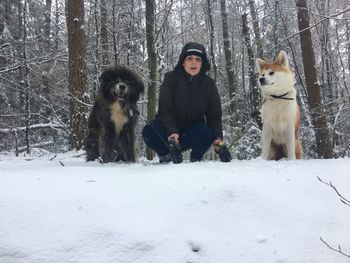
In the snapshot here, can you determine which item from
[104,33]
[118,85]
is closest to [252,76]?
[104,33]

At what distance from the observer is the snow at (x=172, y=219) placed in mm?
2176

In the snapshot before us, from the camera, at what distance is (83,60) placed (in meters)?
7.52

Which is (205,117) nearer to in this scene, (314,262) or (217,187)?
(217,187)

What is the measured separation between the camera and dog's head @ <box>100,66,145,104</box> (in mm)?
4941

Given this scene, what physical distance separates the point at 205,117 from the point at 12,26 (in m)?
10.9

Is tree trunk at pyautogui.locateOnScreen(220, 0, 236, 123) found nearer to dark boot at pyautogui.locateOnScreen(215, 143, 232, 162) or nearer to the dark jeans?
the dark jeans

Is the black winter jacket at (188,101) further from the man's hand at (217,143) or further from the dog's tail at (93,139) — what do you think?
the dog's tail at (93,139)

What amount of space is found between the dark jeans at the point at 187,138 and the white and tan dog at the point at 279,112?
78cm

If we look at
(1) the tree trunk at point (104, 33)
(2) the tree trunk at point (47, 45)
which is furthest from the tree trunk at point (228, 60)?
(2) the tree trunk at point (47, 45)

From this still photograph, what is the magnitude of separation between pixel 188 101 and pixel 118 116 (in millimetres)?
933

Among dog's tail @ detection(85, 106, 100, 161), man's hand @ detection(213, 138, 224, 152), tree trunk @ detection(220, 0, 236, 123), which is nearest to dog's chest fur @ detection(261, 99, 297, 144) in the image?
man's hand @ detection(213, 138, 224, 152)

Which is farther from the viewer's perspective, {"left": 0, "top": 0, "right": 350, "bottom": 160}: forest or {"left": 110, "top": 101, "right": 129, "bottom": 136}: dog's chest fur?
{"left": 0, "top": 0, "right": 350, "bottom": 160}: forest

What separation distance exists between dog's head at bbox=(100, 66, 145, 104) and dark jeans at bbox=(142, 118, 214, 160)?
19.8 inches

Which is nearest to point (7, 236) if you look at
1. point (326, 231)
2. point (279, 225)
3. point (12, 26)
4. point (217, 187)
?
point (217, 187)
